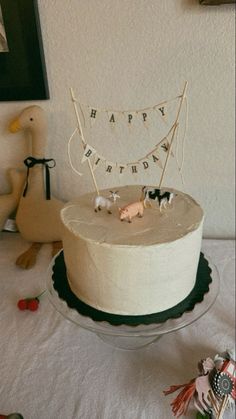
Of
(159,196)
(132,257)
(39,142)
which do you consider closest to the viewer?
(132,257)

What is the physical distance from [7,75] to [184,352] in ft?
2.55

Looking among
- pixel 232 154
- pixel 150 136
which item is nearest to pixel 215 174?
pixel 232 154

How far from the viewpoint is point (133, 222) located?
0.65 metres

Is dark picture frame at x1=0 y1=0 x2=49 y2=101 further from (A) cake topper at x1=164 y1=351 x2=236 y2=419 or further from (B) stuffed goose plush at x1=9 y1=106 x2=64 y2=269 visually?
(A) cake topper at x1=164 y1=351 x2=236 y2=419

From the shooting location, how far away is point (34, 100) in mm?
899

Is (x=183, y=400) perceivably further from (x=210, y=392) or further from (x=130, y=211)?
(x=130, y=211)

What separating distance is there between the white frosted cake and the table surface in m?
0.13

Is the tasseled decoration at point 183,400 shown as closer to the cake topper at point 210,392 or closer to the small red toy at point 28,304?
the cake topper at point 210,392

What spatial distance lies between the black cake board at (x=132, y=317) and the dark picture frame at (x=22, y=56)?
0.46m

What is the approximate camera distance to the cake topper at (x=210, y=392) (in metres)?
0.59

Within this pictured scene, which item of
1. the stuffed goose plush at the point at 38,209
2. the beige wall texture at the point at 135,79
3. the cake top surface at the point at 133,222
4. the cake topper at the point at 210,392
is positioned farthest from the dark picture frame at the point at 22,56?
the cake topper at the point at 210,392

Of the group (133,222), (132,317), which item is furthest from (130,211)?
(132,317)

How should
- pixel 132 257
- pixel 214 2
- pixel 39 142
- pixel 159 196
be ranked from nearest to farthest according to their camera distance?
pixel 132 257 < pixel 159 196 < pixel 214 2 < pixel 39 142

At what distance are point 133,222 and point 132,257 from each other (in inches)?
3.8
